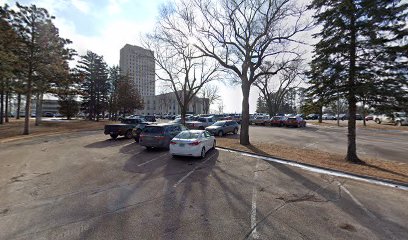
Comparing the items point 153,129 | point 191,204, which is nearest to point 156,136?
point 153,129

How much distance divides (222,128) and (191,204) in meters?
16.7

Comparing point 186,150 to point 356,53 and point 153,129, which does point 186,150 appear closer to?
point 153,129

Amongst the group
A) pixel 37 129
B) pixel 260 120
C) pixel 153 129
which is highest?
pixel 260 120

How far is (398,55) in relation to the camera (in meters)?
9.55

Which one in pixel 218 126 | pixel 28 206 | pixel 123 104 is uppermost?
pixel 123 104

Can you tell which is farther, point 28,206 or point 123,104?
point 123,104

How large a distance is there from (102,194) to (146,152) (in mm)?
6194

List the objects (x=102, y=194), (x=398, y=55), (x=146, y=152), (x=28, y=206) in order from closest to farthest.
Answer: (x=28, y=206), (x=102, y=194), (x=398, y=55), (x=146, y=152)

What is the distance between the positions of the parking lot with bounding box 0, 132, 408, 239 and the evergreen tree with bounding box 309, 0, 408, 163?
5.38 m

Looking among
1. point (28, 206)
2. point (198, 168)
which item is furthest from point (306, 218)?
point (28, 206)

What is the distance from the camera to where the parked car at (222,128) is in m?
21.3

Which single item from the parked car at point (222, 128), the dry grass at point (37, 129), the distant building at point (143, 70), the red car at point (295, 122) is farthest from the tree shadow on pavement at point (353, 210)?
the red car at point (295, 122)

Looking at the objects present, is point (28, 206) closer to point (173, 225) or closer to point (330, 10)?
point (173, 225)

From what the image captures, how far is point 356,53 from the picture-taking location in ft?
34.9
